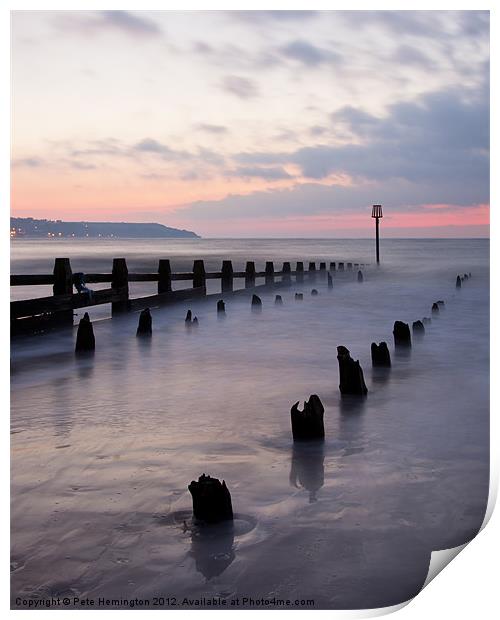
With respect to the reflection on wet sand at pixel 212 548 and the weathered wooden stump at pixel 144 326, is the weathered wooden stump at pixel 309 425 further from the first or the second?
the weathered wooden stump at pixel 144 326

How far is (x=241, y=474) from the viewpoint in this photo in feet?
15.8

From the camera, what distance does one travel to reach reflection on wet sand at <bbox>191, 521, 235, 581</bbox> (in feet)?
11.4

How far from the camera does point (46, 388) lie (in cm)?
794

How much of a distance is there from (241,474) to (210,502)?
887 mm

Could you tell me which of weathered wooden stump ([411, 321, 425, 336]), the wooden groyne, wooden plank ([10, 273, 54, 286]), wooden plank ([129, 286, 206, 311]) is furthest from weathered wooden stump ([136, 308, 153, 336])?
weathered wooden stump ([411, 321, 425, 336])

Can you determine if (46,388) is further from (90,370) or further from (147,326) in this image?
(147,326)

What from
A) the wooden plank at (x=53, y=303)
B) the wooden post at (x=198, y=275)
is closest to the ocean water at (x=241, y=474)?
the wooden plank at (x=53, y=303)

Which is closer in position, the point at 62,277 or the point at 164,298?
the point at 62,277

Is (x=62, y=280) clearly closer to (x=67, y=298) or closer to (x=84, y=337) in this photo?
(x=67, y=298)

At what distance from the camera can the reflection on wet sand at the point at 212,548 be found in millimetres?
3488

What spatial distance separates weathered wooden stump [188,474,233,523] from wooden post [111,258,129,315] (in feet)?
33.8

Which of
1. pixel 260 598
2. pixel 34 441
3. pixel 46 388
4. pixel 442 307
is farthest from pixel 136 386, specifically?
pixel 442 307

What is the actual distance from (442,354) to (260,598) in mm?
7756

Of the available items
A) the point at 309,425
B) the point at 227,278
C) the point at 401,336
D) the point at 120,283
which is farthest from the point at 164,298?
the point at 309,425
